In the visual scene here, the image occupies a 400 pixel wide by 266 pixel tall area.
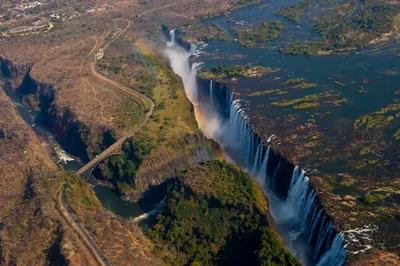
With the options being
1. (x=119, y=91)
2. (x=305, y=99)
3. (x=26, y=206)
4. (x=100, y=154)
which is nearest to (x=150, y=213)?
(x=100, y=154)

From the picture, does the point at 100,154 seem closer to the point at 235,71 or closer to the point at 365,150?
the point at 235,71

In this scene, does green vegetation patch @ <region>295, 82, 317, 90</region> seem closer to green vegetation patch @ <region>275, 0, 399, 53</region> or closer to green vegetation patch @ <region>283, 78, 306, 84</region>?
green vegetation patch @ <region>283, 78, 306, 84</region>

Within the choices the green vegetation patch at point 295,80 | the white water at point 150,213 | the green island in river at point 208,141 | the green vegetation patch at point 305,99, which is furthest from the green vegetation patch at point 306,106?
the white water at point 150,213

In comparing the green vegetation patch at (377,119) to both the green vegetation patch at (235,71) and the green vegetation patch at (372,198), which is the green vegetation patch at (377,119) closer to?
the green vegetation patch at (372,198)

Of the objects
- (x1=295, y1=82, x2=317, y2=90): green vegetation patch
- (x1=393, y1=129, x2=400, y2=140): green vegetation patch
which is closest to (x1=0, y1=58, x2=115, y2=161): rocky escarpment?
(x1=295, y1=82, x2=317, y2=90): green vegetation patch

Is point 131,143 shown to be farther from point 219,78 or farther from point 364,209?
point 364,209
